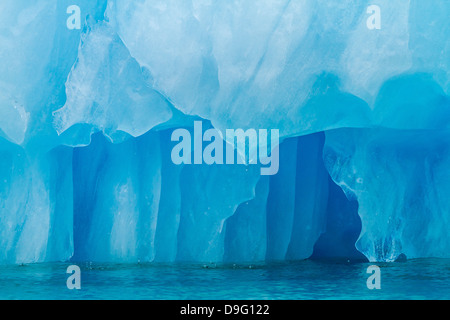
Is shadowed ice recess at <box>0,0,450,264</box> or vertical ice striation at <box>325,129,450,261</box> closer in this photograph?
shadowed ice recess at <box>0,0,450,264</box>

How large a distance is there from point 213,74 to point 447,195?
1995 mm

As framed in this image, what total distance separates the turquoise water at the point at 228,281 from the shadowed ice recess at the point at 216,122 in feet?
1.03

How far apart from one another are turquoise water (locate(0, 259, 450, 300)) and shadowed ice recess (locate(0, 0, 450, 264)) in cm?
31

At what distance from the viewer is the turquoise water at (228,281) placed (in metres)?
3.91

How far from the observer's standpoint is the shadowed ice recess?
4586 mm

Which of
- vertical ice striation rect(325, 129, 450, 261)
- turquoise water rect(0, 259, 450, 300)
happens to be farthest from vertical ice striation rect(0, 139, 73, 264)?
vertical ice striation rect(325, 129, 450, 261)

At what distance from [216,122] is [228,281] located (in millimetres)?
1002

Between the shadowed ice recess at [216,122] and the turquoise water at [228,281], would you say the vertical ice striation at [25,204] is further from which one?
the turquoise water at [228,281]

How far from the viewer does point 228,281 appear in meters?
4.38

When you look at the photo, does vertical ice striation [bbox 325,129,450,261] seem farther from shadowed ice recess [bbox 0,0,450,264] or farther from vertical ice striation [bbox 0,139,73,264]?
vertical ice striation [bbox 0,139,73,264]

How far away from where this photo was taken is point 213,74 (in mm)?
4699

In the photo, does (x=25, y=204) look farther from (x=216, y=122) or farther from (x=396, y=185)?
(x=396, y=185)

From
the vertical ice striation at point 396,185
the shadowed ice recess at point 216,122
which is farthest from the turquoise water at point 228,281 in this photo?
the shadowed ice recess at point 216,122
